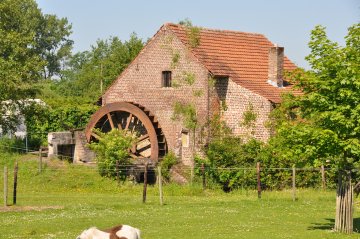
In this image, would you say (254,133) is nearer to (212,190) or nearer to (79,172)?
(212,190)

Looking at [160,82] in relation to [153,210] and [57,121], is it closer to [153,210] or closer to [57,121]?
[57,121]

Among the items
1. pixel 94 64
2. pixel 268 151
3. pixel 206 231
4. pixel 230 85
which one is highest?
pixel 94 64

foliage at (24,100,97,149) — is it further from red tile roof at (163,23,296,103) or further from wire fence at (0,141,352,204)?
red tile roof at (163,23,296,103)

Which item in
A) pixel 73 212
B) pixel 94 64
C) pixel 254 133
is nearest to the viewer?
pixel 73 212

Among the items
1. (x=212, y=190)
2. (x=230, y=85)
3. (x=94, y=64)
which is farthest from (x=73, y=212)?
(x=94, y=64)

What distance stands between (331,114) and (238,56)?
2454 centimetres

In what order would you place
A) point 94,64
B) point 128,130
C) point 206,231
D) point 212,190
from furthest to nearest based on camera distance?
point 94,64
point 128,130
point 212,190
point 206,231

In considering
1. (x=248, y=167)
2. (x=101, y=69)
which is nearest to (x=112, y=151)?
(x=248, y=167)

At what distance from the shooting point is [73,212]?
27562mm

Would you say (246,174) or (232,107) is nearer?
(246,174)

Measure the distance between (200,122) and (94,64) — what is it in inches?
1279

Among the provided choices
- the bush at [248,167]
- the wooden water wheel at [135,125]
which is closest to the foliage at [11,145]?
the wooden water wheel at [135,125]

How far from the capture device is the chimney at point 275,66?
4497cm

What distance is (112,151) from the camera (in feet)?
134
